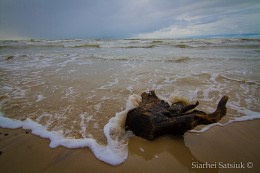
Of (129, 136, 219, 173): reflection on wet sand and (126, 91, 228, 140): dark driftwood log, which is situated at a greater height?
(126, 91, 228, 140): dark driftwood log

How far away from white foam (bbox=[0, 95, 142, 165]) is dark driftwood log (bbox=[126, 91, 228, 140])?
236 mm

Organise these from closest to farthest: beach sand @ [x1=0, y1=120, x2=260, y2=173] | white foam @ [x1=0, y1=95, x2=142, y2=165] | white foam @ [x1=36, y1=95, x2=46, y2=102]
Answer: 1. beach sand @ [x1=0, y1=120, x2=260, y2=173]
2. white foam @ [x1=0, y1=95, x2=142, y2=165]
3. white foam @ [x1=36, y1=95, x2=46, y2=102]

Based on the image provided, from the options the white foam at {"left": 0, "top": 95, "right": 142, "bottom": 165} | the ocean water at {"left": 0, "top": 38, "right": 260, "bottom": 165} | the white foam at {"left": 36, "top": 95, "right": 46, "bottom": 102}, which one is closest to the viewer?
the white foam at {"left": 0, "top": 95, "right": 142, "bottom": 165}

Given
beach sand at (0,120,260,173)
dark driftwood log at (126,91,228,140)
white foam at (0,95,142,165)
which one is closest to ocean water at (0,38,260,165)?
white foam at (0,95,142,165)

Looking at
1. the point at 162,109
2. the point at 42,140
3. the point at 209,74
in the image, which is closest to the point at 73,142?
the point at 42,140

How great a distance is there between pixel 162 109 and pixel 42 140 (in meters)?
2.09

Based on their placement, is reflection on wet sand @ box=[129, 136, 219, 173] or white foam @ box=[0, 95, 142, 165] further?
white foam @ box=[0, 95, 142, 165]

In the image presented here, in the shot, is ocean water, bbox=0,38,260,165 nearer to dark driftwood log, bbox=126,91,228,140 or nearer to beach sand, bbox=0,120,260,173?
beach sand, bbox=0,120,260,173

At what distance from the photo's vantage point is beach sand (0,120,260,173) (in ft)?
7.00

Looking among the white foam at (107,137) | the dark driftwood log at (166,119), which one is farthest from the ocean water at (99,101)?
the dark driftwood log at (166,119)

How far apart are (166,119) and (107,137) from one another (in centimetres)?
104

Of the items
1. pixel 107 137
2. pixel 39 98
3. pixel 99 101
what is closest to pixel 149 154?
pixel 107 137

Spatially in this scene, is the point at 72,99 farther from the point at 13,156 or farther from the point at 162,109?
the point at 162,109

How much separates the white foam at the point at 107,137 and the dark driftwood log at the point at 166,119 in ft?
0.77
